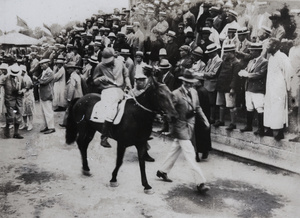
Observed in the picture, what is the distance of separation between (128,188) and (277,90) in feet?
10.9

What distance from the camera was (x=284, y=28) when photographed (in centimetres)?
691

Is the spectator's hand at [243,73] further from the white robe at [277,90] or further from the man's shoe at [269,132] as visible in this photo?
the man's shoe at [269,132]

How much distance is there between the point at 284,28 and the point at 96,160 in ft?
14.3

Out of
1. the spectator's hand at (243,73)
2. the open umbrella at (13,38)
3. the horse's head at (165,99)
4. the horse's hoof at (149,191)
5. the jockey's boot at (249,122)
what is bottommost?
the horse's hoof at (149,191)

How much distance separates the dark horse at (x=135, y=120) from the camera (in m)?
5.62

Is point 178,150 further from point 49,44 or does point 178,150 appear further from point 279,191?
point 49,44

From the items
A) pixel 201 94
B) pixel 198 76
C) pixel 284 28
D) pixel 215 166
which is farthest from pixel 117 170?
pixel 284 28

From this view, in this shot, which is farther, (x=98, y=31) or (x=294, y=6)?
(x=98, y=31)

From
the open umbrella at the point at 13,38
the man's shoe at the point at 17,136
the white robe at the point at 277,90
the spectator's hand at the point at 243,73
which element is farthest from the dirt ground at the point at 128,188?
the open umbrella at the point at 13,38

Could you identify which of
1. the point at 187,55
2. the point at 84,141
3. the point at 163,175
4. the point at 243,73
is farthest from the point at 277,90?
the point at 84,141

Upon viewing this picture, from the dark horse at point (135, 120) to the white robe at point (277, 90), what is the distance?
91.1 inches

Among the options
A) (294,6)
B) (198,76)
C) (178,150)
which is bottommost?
(178,150)

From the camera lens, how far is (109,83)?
21.9 ft

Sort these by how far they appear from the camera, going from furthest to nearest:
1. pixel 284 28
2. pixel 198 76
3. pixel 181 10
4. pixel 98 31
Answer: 1. pixel 98 31
2. pixel 181 10
3. pixel 198 76
4. pixel 284 28
